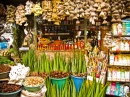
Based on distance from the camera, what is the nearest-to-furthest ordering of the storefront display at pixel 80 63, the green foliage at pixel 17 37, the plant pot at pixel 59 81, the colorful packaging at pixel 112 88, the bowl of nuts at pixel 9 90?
the bowl of nuts at pixel 9 90
the storefront display at pixel 80 63
the plant pot at pixel 59 81
the colorful packaging at pixel 112 88
the green foliage at pixel 17 37

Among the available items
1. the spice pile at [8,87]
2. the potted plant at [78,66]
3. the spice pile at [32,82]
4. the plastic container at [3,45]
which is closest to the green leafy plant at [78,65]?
the potted plant at [78,66]

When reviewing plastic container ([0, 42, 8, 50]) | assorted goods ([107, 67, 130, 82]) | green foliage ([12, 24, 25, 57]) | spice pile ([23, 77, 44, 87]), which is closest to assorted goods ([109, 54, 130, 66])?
assorted goods ([107, 67, 130, 82])

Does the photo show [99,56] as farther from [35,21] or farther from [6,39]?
[6,39]

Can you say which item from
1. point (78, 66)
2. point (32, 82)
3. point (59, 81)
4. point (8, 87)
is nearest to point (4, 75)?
point (8, 87)

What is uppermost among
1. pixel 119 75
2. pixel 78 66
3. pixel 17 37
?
pixel 17 37

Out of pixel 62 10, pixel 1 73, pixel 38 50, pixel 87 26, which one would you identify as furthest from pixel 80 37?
pixel 1 73

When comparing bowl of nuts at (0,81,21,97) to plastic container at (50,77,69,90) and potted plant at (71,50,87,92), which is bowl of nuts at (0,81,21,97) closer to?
plastic container at (50,77,69,90)

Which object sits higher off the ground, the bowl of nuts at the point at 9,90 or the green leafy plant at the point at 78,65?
the green leafy plant at the point at 78,65

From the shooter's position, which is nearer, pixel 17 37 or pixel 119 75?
pixel 119 75

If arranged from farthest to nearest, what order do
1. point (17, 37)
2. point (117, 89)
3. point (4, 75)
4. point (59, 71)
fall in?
point (17, 37) → point (117, 89) → point (59, 71) → point (4, 75)

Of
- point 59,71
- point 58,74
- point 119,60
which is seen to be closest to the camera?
point 58,74

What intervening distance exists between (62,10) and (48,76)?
138 centimetres

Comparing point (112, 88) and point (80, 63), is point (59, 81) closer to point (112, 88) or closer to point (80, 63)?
point (80, 63)

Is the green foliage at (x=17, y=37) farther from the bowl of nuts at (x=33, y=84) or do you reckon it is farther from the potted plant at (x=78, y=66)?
the bowl of nuts at (x=33, y=84)
